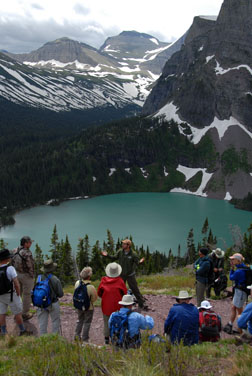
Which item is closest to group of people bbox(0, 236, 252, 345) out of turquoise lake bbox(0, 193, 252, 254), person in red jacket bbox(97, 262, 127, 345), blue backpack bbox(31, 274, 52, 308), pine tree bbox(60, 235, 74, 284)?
person in red jacket bbox(97, 262, 127, 345)

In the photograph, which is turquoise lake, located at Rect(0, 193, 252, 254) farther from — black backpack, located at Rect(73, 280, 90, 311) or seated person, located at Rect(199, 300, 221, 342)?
black backpack, located at Rect(73, 280, 90, 311)

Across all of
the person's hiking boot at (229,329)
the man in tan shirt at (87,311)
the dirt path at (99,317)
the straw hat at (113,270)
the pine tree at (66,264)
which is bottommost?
the pine tree at (66,264)

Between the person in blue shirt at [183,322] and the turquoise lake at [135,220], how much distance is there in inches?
3457

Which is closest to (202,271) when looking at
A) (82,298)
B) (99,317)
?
(99,317)

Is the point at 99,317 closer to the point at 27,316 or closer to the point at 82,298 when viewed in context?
the point at 27,316

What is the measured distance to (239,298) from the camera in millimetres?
13391

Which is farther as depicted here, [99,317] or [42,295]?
[99,317]

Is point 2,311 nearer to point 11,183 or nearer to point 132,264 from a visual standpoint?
point 132,264

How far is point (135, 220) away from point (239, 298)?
400 feet

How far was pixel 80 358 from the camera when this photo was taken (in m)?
7.28

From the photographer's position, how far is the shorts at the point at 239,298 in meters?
13.3

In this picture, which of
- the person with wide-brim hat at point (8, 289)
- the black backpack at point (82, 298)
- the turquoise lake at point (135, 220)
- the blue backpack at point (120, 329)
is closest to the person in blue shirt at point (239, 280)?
the blue backpack at point (120, 329)

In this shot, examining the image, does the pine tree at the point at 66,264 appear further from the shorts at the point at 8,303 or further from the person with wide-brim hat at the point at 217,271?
the shorts at the point at 8,303

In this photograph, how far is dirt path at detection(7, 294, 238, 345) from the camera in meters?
14.0
